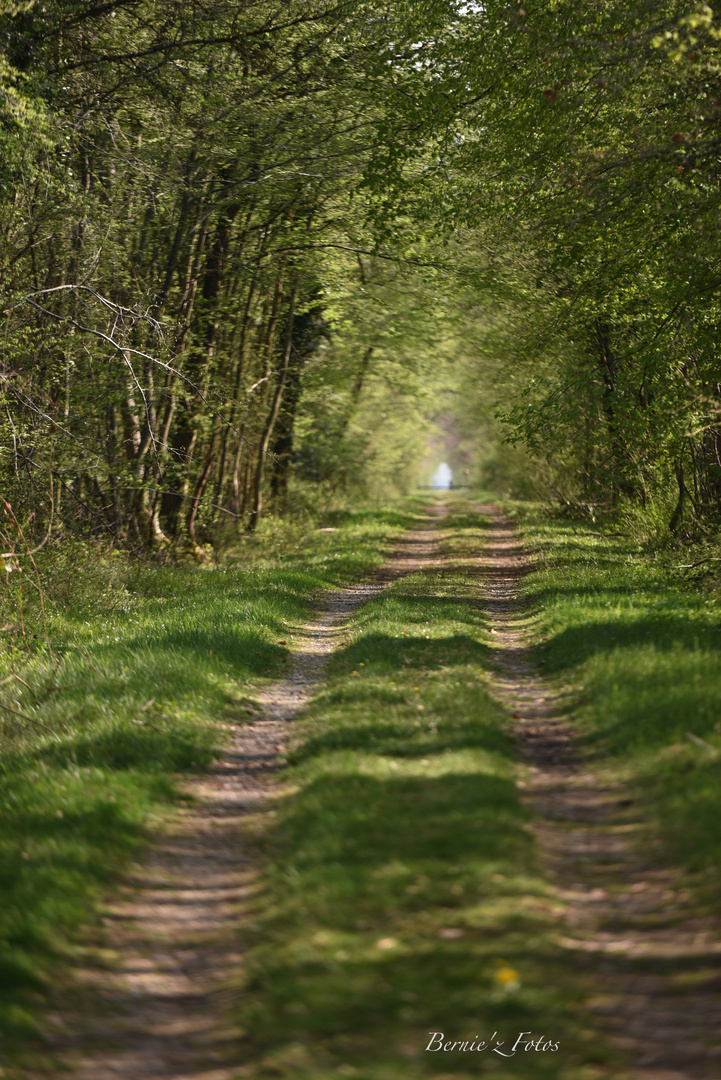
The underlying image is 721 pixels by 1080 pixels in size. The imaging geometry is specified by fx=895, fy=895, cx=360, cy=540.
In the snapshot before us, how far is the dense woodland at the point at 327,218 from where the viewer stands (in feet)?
34.0

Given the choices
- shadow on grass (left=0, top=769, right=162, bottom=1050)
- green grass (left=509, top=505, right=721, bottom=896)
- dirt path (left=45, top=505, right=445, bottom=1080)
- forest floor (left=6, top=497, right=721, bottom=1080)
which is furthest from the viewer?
green grass (left=509, top=505, right=721, bottom=896)

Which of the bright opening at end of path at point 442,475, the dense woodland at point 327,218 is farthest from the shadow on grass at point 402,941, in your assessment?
the bright opening at end of path at point 442,475

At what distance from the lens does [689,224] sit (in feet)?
33.5

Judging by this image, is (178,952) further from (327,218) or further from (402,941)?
(327,218)

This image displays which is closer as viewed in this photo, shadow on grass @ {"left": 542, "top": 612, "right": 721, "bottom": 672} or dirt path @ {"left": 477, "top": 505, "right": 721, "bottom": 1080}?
dirt path @ {"left": 477, "top": 505, "right": 721, "bottom": 1080}

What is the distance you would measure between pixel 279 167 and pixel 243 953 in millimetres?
13591

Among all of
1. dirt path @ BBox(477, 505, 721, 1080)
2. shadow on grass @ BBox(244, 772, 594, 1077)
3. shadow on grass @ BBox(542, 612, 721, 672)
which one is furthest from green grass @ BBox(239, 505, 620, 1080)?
shadow on grass @ BBox(542, 612, 721, 672)

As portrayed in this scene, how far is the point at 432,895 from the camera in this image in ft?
13.5

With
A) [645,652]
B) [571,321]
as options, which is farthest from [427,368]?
[645,652]

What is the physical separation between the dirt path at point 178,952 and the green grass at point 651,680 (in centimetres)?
228

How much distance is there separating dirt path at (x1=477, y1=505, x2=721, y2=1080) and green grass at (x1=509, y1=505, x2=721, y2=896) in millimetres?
194
